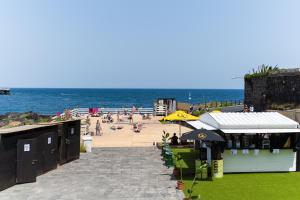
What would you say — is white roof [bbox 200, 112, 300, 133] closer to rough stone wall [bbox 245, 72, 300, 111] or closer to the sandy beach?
the sandy beach

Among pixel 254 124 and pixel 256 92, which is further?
pixel 256 92

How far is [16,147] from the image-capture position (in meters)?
14.7

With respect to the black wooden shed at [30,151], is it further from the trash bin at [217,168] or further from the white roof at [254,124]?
the white roof at [254,124]

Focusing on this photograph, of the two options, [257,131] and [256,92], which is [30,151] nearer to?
[257,131]

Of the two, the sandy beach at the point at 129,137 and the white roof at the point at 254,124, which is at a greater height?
the white roof at the point at 254,124

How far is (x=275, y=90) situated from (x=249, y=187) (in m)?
29.5

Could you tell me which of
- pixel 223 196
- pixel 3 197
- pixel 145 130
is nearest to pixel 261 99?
pixel 145 130

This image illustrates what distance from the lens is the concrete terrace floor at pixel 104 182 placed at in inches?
519

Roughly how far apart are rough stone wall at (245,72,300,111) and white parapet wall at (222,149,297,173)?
22100 mm

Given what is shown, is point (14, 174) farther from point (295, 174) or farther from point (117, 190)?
point (295, 174)

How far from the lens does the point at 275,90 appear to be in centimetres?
4216

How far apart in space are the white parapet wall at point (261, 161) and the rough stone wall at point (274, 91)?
2210cm

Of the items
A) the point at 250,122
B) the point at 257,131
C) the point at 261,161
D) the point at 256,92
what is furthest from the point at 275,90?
the point at 257,131

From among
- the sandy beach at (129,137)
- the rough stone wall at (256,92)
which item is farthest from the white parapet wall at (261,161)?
the rough stone wall at (256,92)
